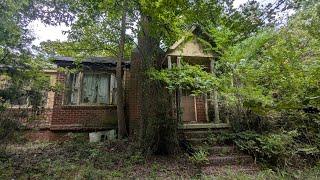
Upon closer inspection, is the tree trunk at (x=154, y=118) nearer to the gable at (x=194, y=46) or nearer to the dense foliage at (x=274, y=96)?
the gable at (x=194, y=46)

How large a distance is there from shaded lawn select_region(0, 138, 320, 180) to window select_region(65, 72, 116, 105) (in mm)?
3677

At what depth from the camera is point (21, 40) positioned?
6.29m

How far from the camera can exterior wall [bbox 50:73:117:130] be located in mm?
10922

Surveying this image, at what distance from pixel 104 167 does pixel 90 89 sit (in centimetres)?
590

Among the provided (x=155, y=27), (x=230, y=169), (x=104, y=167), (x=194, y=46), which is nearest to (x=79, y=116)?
(x=104, y=167)

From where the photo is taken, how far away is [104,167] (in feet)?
20.8

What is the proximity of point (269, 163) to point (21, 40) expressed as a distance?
6.87 m

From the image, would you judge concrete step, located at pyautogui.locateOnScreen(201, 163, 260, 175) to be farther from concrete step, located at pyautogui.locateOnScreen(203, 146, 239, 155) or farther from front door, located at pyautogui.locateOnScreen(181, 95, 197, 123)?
front door, located at pyautogui.locateOnScreen(181, 95, 197, 123)

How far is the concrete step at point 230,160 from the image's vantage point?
6.65 metres

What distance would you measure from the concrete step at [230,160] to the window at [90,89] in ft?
20.4

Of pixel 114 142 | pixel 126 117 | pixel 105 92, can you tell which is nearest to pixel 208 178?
pixel 114 142

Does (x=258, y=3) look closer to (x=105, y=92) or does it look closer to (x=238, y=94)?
(x=238, y=94)

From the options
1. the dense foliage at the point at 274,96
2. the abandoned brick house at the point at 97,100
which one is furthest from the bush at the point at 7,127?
the dense foliage at the point at 274,96

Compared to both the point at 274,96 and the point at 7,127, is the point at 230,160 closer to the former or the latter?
the point at 274,96
